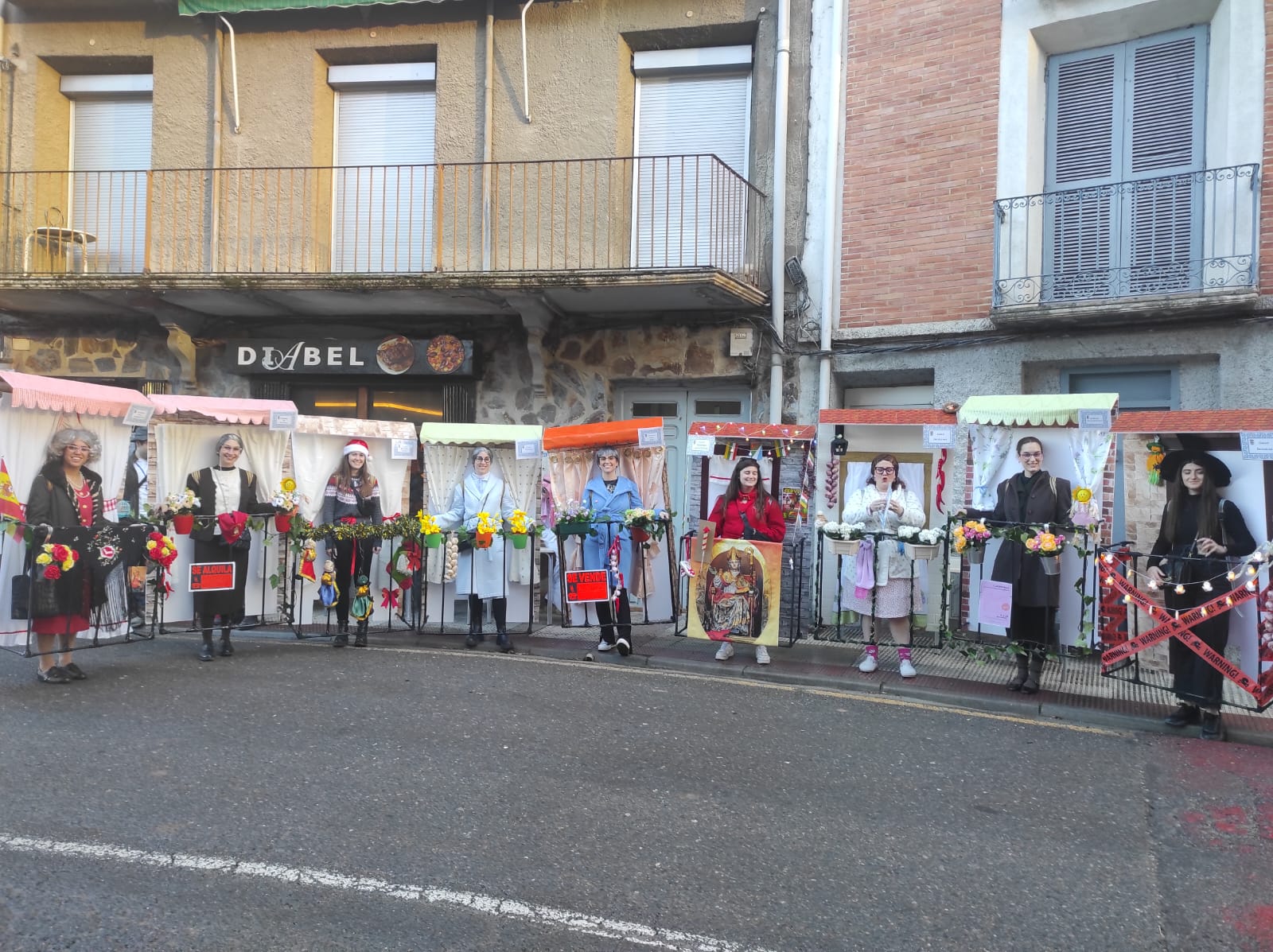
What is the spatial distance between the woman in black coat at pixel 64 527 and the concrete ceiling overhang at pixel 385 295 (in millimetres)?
4155

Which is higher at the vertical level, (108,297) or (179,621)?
(108,297)

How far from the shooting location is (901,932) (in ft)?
11.0

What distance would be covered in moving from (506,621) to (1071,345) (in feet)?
20.2

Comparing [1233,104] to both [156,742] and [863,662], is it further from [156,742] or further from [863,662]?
[156,742]

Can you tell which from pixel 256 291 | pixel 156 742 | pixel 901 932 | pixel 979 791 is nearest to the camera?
pixel 901 932

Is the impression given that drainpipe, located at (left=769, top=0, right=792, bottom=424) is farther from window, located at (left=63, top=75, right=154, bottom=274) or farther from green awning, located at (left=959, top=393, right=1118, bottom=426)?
window, located at (left=63, top=75, right=154, bottom=274)

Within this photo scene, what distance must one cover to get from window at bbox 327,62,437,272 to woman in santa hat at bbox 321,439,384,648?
4040 mm

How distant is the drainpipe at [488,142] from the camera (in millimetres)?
11297

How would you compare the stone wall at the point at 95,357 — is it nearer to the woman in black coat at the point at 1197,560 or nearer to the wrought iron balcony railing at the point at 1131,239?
the wrought iron balcony railing at the point at 1131,239

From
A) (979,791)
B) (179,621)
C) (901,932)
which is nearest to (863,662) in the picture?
(979,791)

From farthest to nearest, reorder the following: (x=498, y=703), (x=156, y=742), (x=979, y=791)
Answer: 1. (x=498, y=703)
2. (x=156, y=742)
3. (x=979, y=791)

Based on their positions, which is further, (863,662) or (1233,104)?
(1233,104)

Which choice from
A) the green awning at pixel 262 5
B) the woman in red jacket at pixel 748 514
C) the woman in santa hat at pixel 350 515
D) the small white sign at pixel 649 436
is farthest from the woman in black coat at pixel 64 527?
the green awning at pixel 262 5

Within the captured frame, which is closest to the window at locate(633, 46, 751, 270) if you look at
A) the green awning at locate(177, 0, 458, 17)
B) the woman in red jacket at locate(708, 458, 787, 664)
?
the green awning at locate(177, 0, 458, 17)
